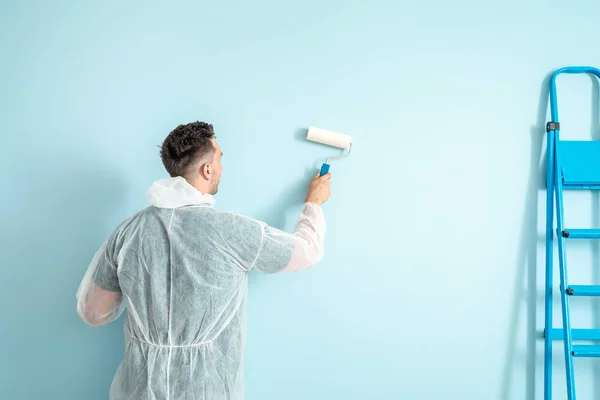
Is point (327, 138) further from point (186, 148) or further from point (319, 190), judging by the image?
point (186, 148)

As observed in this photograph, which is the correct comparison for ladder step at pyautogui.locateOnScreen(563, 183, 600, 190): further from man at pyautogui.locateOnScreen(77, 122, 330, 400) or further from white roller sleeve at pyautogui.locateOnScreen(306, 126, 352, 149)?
man at pyautogui.locateOnScreen(77, 122, 330, 400)

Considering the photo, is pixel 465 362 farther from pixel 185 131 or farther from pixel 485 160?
pixel 185 131

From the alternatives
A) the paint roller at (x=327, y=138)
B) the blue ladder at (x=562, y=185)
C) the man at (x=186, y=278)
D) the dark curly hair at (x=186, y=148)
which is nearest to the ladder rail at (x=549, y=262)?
the blue ladder at (x=562, y=185)

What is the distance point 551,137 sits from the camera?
1.73 metres

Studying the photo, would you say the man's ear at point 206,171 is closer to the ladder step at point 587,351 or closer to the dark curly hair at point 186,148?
the dark curly hair at point 186,148

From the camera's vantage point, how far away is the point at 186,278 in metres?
1.40

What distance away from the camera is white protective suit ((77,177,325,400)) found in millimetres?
1404

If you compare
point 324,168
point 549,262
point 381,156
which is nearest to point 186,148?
point 324,168

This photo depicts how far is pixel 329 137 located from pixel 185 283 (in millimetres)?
673

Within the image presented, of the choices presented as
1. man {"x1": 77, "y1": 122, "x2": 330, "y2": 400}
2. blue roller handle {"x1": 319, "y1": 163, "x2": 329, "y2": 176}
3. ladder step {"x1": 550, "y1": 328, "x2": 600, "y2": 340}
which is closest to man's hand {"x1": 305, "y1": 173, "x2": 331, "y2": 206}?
blue roller handle {"x1": 319, "y1": 163, "x2": 329, "y2": 176}

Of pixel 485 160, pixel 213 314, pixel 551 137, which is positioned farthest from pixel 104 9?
pixel 551 137

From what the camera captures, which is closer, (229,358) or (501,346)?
(229,358)

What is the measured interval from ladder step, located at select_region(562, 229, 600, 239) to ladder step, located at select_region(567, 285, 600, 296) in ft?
0.51

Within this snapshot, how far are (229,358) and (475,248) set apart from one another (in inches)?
35.7
